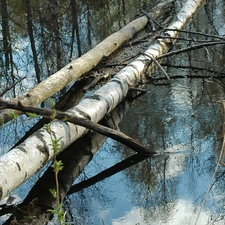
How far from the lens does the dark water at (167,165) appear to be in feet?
12.9

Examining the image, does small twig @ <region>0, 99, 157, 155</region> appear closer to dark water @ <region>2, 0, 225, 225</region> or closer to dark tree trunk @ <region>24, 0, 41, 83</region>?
dark water @ <region>2, 0, 225, 225</region>

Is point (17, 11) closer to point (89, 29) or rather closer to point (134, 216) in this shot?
point (89, 29)

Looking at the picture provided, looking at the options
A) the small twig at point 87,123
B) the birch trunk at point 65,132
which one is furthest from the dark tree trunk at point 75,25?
the small twig at point 87,123

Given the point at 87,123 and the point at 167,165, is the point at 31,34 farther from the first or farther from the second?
the point at 167,165

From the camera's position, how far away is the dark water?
393cm

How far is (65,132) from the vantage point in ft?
15.5

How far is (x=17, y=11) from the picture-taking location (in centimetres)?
1420

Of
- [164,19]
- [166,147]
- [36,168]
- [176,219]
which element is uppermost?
[164,19]

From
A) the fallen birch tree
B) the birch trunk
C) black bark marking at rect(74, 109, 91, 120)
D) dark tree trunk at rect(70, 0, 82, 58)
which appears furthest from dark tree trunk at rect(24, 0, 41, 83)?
black bark marking at rect(74, 109, 91, 120)

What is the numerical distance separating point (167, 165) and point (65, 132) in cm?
104

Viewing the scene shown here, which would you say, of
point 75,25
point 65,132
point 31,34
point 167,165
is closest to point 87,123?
point 65,132

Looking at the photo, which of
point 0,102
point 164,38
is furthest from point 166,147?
point 164,38

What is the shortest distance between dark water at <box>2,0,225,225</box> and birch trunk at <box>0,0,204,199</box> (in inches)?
12.2

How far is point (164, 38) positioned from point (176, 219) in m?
4.63
